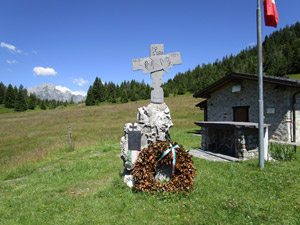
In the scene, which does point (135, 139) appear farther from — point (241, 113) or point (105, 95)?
point (105, 95)

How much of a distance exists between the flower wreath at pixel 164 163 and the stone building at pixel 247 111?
4103mm

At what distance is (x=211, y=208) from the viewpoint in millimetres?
3826

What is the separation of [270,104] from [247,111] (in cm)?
163

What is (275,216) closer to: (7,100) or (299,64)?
(299,64)

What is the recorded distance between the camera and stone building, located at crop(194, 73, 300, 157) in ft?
27.0

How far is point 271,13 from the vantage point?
18.5ft

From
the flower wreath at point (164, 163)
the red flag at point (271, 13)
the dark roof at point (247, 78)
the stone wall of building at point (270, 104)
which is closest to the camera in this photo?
the flower wreath at point (164, 163)

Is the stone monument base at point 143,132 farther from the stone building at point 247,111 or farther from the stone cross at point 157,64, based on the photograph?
the stone building at point 247,111

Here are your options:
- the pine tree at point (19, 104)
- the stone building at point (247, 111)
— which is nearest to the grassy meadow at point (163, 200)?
the stone building at point (247, 111)

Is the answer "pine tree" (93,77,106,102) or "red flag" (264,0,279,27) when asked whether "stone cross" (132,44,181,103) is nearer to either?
"red flag" (264,0,279,27)

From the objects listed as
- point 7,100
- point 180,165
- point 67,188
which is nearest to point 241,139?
point 180,165

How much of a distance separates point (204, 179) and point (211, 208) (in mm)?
1696

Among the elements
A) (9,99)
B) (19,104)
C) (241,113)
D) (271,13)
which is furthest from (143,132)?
(9,99)

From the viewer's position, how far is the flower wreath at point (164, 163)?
4531mm
